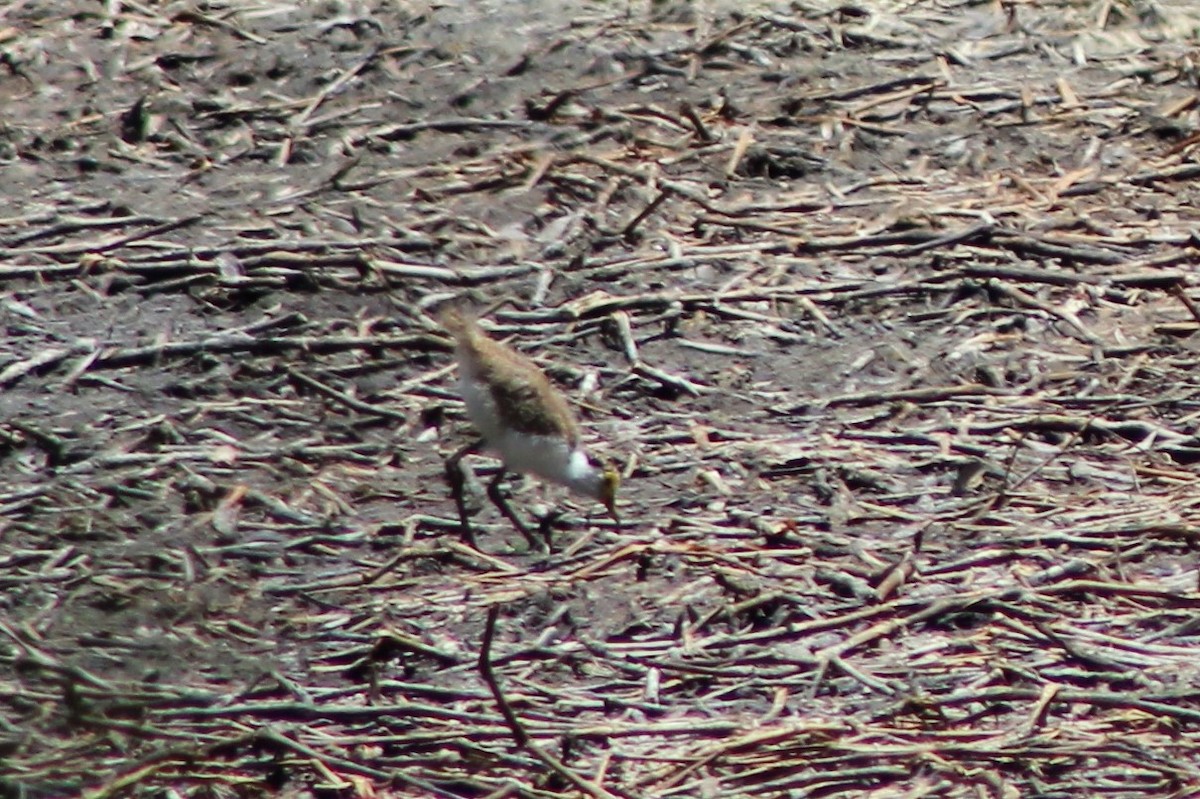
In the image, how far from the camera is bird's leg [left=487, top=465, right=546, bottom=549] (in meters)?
6.45

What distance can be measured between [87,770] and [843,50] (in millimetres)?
6602

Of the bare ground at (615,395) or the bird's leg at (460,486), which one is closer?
the bare ground at (615,395)

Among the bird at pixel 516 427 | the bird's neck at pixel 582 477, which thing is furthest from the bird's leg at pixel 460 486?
the bird's neck at pixel 582 477

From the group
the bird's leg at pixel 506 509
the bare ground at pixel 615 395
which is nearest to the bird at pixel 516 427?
the bird's leg at pixel 506 509

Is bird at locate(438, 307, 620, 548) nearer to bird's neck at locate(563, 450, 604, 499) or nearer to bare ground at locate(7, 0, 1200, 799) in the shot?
bird's neck at locate(563, 450, 604, 499)

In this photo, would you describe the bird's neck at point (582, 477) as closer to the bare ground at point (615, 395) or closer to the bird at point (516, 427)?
the bird at point (516, 427)

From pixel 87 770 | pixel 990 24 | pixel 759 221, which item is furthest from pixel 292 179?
pixel 87 770

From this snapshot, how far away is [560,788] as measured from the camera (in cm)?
516

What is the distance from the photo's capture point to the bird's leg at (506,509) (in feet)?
21.2

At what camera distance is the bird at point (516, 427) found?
6.43 meters

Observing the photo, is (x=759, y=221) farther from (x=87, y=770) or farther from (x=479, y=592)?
(x=87, y=770)

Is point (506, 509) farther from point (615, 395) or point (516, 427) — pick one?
point (615, 395)

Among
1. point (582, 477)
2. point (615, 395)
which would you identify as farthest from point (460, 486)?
point (615, 395)

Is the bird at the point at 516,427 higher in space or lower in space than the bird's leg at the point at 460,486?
higher
